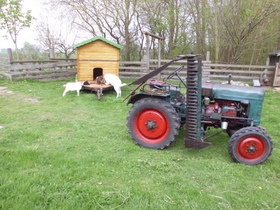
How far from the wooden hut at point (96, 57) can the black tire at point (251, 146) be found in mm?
6878

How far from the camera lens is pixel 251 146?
3.28 meters

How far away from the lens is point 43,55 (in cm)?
1586

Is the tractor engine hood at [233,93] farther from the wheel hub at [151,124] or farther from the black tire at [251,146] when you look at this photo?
the wheel hub at [151,124]

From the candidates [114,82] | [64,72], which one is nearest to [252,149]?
[114,82]

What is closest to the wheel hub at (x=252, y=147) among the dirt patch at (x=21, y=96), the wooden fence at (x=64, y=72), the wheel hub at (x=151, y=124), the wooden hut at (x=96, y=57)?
the wheel hub at (x=151, y=124)

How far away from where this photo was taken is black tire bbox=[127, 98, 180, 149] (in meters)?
3.64

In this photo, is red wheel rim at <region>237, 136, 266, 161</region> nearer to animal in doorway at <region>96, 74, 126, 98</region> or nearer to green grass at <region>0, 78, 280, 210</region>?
green grass at <region>0, 78, 280, 210</region>

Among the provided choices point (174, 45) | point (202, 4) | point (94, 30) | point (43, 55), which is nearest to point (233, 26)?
point (202, 4)

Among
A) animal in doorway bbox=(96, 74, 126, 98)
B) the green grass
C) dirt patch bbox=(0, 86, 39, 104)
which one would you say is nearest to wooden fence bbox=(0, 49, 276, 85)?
dirt patch bbox=(0, 86, 39, 104)

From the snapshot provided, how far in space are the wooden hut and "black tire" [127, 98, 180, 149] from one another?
5.80 m

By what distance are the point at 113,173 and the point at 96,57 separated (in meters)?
6.99

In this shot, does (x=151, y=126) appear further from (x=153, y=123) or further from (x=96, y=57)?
(x=96, y=57)

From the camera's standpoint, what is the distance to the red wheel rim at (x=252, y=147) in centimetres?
328

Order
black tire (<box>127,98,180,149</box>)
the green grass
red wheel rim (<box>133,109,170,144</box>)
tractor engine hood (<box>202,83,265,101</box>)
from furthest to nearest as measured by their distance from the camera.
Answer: red wheel rim (<box>133,109,170,144</box>)
black tire (<box>127,98,180,149</box>)
tractor engine hood (<box>202,83,265,101</box>)
the green grass
